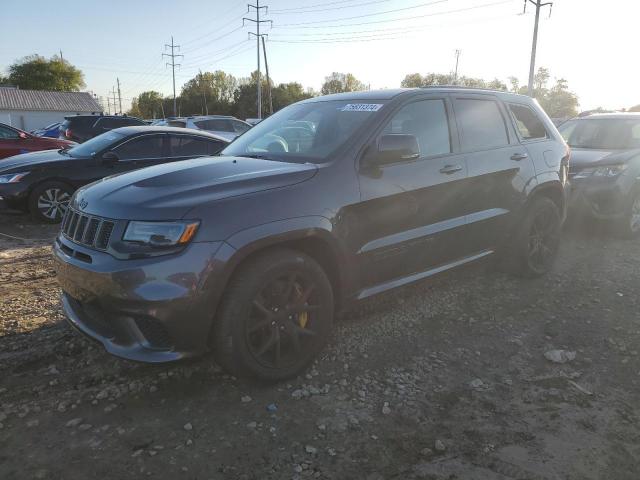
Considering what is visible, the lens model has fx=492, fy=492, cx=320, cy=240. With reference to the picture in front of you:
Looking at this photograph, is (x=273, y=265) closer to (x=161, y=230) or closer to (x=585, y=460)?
(x=161, y=230)

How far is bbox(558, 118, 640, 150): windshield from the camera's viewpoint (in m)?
7.11

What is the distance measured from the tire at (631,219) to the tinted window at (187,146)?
6.26 metres

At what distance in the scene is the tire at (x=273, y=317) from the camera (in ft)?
8.91

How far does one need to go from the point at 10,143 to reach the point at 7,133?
11.2 inches

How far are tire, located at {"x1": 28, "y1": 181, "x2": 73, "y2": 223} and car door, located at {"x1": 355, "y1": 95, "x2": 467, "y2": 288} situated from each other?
5.49m

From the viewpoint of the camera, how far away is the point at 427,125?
3.84m

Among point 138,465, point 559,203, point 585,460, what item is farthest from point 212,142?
point 585,460

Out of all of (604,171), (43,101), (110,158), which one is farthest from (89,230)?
(43,101)

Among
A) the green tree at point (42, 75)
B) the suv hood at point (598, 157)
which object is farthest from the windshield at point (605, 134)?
the green tree at point (42, 75)

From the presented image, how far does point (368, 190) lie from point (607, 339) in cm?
222

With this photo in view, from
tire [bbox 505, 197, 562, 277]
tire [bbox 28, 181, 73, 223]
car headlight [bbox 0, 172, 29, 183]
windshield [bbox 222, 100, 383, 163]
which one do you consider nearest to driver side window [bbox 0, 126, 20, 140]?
car headlight [bbox 0, 172, 29, 183]

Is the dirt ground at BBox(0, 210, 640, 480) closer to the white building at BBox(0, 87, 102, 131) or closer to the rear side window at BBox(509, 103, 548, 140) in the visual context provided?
the rear side window at BBox(509, 103, 548, 140)

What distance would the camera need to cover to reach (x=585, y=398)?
2967 millimetres

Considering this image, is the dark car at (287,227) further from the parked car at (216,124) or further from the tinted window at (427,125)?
the parked car at (216,124)
